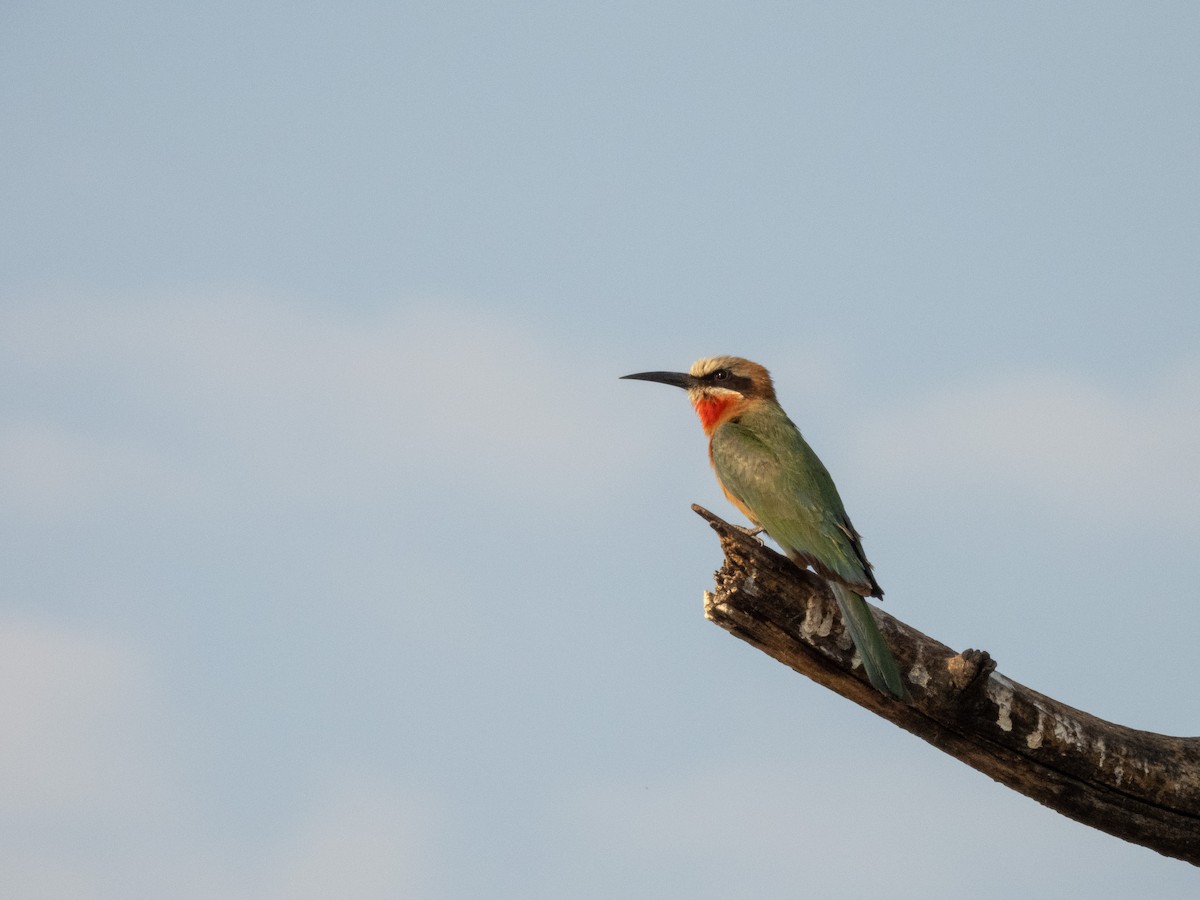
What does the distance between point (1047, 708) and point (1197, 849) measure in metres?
0.97

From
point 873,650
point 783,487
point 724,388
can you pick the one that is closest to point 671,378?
point 724,388

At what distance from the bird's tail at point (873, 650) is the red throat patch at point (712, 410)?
A: 98.3 inches

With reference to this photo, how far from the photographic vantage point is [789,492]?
6371 mm

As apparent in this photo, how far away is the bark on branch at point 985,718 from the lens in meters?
5.12

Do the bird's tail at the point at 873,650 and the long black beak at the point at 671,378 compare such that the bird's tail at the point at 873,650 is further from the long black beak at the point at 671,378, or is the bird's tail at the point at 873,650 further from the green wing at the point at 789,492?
the long black beak at the point at 671,378

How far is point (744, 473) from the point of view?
21.8 feet

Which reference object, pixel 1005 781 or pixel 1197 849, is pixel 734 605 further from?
pixel 1197 849

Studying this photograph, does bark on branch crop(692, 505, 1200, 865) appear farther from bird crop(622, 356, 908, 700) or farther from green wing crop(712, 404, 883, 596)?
green wing crop(712, 404, 883, 596)

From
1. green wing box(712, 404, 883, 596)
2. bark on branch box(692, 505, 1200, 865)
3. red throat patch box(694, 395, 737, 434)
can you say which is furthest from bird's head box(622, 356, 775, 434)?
bark on branch box(692, 505, 1200, 865)

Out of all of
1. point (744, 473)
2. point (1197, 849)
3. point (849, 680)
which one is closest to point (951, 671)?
point (849, 680)

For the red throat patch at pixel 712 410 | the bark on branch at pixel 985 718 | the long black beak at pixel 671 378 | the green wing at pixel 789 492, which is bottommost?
the bark on branch at pixel 985 718

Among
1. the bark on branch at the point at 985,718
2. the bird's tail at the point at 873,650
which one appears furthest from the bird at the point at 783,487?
the bark on branch at the point at 985,718

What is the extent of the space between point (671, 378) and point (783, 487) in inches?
82.2

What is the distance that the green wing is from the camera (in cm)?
572
